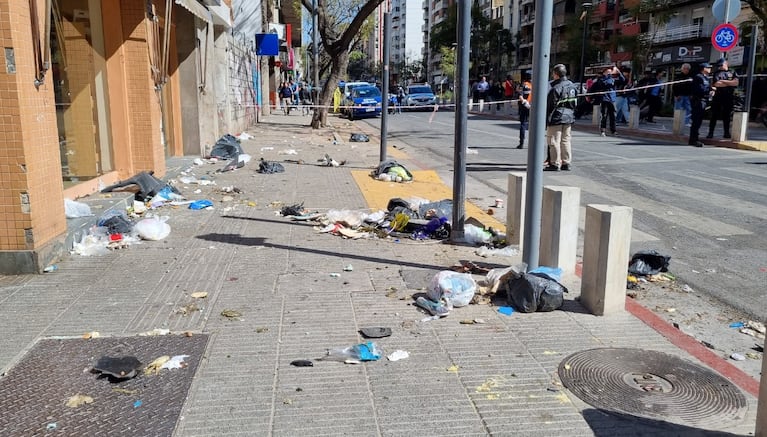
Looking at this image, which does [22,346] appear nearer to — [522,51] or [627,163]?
[627,163]

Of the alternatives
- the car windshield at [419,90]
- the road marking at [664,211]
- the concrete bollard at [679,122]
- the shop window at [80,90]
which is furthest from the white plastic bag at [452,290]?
the car windshield at [419,90]

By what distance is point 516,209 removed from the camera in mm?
6391

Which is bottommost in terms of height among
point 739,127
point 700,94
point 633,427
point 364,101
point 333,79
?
point 633,427

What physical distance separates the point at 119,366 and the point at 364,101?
107ft

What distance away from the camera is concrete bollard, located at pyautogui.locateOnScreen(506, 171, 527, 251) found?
6320mm

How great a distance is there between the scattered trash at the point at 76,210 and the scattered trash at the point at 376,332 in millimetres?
4060

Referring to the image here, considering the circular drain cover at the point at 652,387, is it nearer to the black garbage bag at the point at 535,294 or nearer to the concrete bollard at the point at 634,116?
the black garbage bag at the point at 535,294

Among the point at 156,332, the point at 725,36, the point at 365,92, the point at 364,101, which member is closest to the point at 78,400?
the point at 156,332

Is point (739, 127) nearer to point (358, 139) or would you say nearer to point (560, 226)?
point (358, 139)

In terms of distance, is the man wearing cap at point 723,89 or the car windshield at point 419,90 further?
the car windshield at point 419,90

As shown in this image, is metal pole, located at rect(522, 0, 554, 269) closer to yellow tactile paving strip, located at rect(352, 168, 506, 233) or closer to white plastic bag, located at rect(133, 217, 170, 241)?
yellow tactile paving strip, located at rect(352, 168, 506, 233)

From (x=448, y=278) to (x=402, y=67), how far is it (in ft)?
468

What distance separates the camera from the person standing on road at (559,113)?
38.1 feet

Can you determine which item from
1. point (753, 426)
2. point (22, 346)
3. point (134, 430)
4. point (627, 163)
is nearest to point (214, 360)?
point (134, 430)
